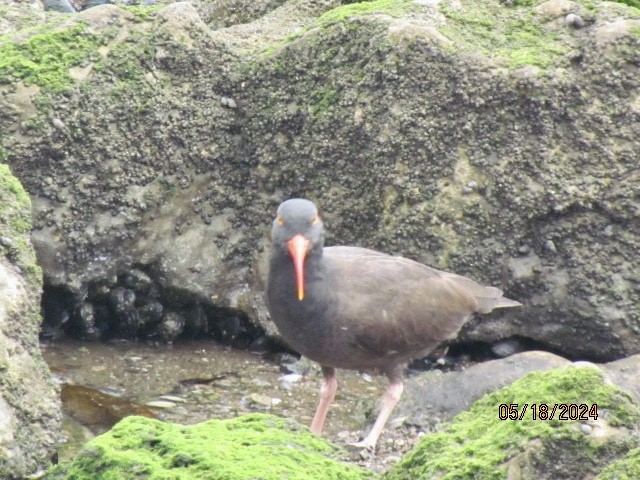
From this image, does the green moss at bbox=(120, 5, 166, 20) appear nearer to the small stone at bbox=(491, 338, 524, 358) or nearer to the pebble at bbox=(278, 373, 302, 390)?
the pebble at bbox=(278, 373, 302, 390)

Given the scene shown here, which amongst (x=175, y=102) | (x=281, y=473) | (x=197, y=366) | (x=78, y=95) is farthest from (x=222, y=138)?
(x=281, y=473)

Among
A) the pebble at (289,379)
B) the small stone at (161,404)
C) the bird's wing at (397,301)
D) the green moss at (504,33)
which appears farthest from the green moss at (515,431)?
the green moss at (504,33)

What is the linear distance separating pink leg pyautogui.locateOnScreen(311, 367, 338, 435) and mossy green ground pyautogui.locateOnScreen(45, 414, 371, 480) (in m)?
1.98

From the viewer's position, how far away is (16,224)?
6.01m

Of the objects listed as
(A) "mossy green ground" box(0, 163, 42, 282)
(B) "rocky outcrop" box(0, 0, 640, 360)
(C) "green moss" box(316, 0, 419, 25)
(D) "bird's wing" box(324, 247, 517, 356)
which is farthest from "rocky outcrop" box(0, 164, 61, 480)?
(C) "green moss" box(316, 0, 419, 25)

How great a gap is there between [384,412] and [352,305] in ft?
2.11

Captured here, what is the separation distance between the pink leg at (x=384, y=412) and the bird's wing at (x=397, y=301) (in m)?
0.22

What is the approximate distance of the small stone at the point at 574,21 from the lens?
760cm

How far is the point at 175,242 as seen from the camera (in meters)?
7.68

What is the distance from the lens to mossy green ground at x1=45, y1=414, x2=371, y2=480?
158 inches

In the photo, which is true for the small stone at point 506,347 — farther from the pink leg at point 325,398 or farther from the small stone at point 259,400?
the small stone at point 259,400

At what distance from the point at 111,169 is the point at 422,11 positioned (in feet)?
7.55
